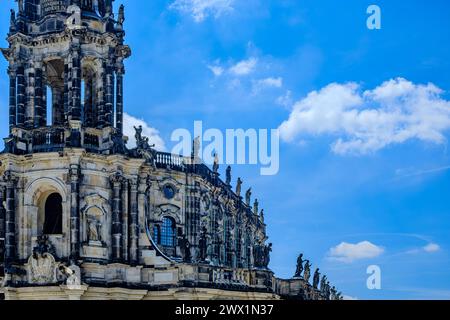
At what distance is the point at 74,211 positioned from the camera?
40.9 m

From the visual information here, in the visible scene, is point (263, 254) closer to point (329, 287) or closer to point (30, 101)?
point (30, 101)

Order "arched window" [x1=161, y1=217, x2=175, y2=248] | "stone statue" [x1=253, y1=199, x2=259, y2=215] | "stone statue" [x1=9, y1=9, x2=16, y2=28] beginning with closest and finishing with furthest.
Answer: "stone statue" [x1=9, y1=9, x2=16, y2=28] → "arched window" [x1=161, y1=217, x2=175, y2=248] → "stone statue" [x1=253, y1=199, x2=259, y2=215]

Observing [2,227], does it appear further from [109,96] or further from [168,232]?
[168,232]

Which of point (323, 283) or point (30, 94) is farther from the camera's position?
point (323, 283)

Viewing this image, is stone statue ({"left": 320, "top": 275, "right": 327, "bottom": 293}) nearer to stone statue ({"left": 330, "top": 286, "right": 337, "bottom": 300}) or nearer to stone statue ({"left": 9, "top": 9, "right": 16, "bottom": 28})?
stone statue ({"left": 330, "top": 286, "right": 337, "bottom": 300})

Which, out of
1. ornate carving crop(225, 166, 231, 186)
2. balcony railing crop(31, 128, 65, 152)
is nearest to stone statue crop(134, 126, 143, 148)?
balcony railing crop(31, 128, 65, 152)

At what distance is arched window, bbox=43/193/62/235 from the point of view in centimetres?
4247

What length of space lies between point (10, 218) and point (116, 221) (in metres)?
4.98

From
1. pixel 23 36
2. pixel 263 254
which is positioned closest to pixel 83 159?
pixel 23 36

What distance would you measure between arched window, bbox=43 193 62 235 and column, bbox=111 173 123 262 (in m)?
2.67

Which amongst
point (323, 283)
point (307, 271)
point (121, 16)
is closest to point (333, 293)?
point (323, 283)

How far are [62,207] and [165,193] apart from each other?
6945 millimetres

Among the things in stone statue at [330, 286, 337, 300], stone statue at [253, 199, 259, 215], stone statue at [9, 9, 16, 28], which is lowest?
stone statue at [330, 286, 337, 300]

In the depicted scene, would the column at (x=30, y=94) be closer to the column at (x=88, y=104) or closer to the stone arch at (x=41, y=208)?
the column at (x=88, y=104)
